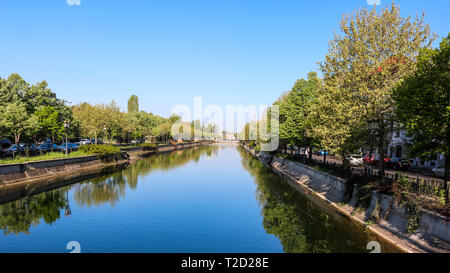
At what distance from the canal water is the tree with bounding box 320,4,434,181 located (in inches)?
300

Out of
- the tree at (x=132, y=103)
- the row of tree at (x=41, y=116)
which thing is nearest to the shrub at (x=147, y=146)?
the row of tree at (x=41, y=116)

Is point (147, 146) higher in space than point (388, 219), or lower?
higher

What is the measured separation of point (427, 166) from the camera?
143ft

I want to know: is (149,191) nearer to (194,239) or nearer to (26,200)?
(26,200)

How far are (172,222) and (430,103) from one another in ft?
61.0

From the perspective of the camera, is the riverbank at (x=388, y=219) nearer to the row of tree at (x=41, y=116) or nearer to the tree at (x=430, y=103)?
the tree at (x=430, y=103)

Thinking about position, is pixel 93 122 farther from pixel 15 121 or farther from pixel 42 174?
pixel 42 174

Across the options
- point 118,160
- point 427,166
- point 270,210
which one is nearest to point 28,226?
point 270,210

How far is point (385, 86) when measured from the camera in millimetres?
22438

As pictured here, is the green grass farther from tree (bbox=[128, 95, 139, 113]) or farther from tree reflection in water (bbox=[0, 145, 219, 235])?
tree (bbox=[128, 95, 139, 113])

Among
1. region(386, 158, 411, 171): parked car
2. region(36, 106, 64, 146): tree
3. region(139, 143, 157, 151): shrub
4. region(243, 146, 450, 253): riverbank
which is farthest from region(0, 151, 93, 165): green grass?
region(386, 158, 411, 171): parked car

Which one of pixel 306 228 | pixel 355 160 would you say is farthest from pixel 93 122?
pixel 306 228

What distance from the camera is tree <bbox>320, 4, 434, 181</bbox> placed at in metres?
22.1
